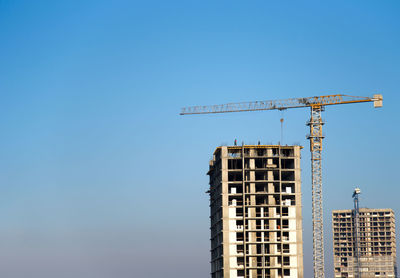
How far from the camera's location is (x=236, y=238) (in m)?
180

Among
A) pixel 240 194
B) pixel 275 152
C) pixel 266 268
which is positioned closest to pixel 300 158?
pixel 275 152

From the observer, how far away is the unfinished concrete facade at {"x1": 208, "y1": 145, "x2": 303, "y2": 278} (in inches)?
6954

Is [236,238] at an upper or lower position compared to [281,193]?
lower

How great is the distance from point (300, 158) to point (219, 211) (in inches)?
983

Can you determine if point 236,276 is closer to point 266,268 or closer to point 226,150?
point 266,268

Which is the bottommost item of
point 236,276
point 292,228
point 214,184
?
point 236,276

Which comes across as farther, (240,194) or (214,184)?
(214,184)

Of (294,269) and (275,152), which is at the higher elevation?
(275,152)

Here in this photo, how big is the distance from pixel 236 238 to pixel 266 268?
34.5ft

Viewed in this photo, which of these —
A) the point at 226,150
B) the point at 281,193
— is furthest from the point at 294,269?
the point at 226,150

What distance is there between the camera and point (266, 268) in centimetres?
17588

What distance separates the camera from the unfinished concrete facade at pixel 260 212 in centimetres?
17662

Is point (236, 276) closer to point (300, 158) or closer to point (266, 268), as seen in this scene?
point (266, 268)

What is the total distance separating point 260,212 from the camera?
180 metres
